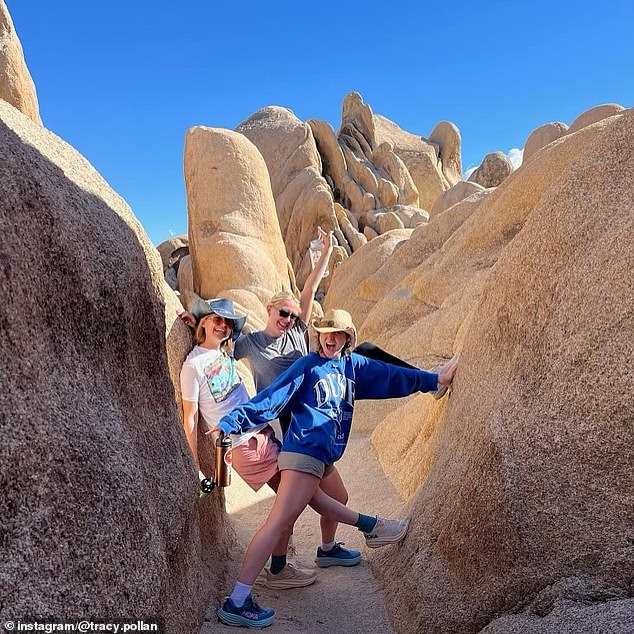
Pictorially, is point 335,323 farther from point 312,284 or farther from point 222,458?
point 312,284

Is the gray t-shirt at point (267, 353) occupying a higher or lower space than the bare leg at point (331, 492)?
higher

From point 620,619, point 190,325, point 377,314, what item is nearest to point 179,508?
point 190,325

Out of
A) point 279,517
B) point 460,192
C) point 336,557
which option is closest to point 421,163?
point 460,192

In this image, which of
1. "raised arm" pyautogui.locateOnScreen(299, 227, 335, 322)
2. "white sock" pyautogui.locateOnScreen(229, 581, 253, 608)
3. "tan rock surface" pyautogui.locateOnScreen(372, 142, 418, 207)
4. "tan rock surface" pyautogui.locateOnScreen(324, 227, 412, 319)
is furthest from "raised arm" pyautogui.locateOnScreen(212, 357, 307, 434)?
"tan rock surface" pyautogui.locateOnScreen(372, 142, 418, 207)

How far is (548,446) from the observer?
252cm

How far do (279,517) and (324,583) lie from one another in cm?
81

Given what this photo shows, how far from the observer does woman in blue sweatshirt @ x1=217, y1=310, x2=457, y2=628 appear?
3.10 metres

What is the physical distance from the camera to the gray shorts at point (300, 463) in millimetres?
3252

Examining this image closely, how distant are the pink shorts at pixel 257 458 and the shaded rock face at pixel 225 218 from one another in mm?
7819

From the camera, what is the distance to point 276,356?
3934 millimetres

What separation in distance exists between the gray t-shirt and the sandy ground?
3.88 feet

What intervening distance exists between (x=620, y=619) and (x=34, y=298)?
214 cm

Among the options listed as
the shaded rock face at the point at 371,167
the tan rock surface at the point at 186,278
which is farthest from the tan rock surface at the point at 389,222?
the tan rock surface at the point at 186,278

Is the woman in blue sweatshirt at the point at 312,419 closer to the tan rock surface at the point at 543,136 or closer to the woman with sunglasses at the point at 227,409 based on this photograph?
the woman with sunglasses at the point at 227,409
